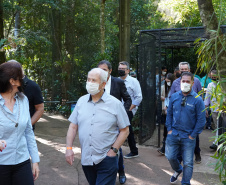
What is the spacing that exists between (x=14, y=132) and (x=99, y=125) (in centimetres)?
94

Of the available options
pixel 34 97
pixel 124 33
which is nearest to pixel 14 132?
pixel 34 97

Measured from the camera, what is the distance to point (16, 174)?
128 inches

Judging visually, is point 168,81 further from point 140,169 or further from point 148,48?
point 140,169

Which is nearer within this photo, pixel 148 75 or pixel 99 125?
pixel 99 125

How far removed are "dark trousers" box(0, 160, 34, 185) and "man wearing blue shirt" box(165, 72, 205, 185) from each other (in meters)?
2.78

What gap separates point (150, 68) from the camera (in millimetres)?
9336

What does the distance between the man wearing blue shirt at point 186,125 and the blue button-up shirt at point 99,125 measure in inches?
71.3

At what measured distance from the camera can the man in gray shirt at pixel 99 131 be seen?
12.3 ft

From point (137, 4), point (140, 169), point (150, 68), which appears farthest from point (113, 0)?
point (140, 169)

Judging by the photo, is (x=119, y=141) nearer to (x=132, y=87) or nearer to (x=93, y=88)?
(x=93, y=88)

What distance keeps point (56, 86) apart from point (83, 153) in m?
12.9

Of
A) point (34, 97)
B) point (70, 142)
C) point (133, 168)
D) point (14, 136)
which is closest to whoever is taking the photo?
point (14, 136)

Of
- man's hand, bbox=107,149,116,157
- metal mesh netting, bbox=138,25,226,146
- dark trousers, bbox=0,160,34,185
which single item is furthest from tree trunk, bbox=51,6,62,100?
dark trousers, bbox=0,160,34,185

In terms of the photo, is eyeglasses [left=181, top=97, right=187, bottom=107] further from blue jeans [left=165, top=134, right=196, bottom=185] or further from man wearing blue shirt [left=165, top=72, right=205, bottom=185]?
blue jeans [left=165, top=134, right=196, bottom=185]
